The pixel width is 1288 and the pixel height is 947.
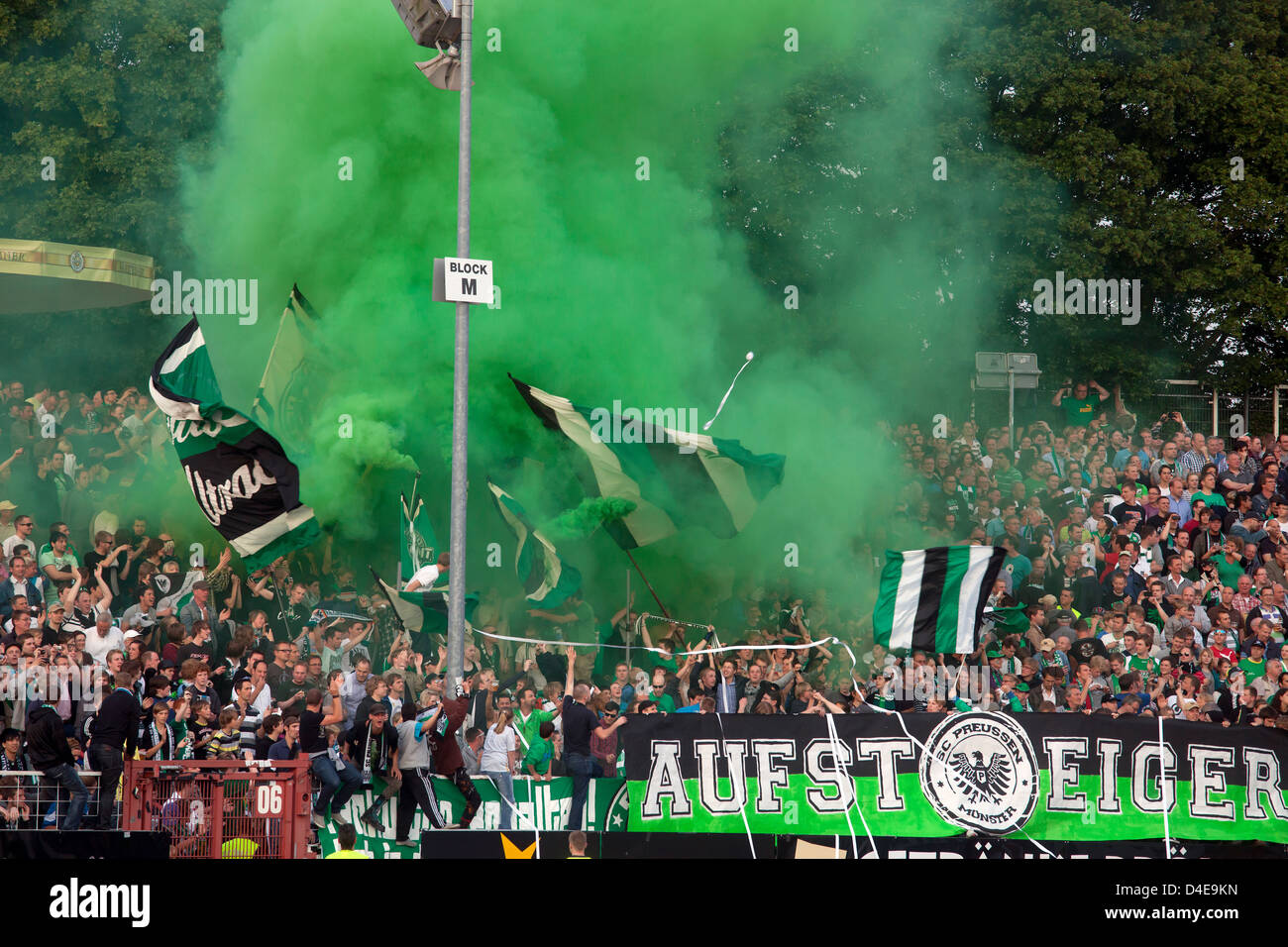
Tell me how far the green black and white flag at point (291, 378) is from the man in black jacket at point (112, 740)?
5.90 metres

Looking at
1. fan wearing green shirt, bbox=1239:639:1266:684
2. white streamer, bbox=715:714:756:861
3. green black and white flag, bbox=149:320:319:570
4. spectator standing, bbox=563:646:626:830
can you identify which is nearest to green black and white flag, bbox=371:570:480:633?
green black and white flag, bbox=149:320:319:570

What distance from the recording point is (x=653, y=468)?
54.9 ft

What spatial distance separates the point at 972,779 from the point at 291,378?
985 centimetres

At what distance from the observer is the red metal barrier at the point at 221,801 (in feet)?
37.4

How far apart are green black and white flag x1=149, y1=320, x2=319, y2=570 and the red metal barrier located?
3854mm

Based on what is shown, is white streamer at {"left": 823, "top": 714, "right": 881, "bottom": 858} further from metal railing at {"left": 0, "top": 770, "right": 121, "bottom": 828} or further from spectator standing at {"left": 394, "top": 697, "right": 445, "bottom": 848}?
metal railing at {"left": 0, "top": 770, "right": 121, "bottom": 828}

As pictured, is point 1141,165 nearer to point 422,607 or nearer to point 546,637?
point 546,637

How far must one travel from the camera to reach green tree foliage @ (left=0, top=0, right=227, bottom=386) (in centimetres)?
2320

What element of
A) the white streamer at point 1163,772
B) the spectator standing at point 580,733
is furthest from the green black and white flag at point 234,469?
the white streamer at point 1163,772

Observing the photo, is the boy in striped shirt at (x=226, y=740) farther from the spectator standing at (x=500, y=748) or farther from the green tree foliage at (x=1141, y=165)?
the green tree foliage at (x=1141, y=165)

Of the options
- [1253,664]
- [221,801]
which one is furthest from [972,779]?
[1253,664]

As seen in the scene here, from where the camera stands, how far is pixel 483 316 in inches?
754
